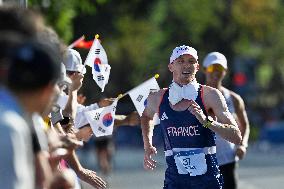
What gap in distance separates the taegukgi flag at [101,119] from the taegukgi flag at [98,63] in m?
0.51

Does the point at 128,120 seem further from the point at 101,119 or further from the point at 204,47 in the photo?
the point at 204,47

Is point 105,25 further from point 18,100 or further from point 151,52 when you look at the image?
point 18,100

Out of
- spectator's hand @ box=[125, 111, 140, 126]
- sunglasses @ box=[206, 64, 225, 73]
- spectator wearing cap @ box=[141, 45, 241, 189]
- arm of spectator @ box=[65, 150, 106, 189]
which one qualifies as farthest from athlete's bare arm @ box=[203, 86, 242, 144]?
sunglasses @ box=[206, 64, 225, 73]

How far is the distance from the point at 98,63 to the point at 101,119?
905 mm

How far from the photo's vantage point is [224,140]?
10.8 metres

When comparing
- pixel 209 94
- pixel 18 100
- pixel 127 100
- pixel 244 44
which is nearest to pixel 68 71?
pixel 209 94

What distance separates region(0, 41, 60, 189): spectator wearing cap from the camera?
3.77 metres

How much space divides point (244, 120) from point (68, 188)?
7.30m

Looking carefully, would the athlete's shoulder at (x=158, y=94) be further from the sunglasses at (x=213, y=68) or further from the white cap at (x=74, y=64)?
the sunglasses at (x=213, y=68)

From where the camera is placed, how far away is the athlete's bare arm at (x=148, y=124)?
884cm

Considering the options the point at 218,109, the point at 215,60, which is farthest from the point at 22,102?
the point at 215,60

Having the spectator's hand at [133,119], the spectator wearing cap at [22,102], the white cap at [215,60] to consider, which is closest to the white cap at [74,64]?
the spectator's hand at [133,119]

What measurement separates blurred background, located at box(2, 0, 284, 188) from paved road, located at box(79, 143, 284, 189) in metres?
0.13

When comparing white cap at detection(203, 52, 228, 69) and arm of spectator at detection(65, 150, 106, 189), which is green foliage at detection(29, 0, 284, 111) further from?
arm of spectator at detection(65, 150, 106, 189)
